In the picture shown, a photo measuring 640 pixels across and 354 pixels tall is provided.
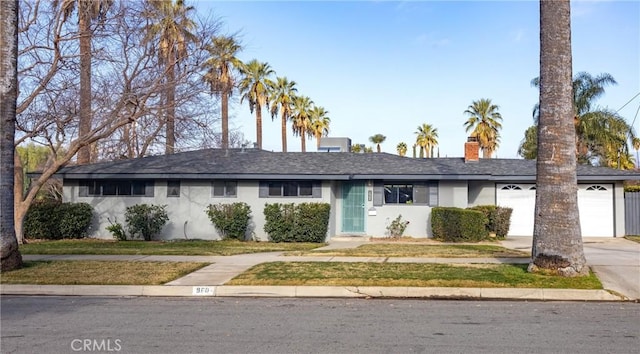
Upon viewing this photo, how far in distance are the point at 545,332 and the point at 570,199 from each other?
4380 millimetres

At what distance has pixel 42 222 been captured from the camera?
814 inches

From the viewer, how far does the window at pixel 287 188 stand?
20984 mm

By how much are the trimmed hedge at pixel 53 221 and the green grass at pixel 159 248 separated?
3.17ft

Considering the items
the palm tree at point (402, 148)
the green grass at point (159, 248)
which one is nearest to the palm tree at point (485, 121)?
the green grass at point (159, 248)

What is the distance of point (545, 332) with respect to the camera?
286 inches

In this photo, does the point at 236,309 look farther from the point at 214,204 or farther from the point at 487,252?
the point at 214,204

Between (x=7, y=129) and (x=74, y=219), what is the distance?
9.04 meters

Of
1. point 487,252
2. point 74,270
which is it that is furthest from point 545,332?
point 74,270

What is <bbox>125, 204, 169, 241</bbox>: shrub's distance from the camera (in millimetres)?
20484

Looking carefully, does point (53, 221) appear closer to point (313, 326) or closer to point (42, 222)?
point (42, 222)

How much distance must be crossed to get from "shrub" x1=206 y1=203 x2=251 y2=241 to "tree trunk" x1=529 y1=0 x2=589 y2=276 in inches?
460

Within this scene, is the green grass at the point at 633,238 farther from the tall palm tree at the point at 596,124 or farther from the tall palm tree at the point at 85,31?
the tall palm tree at the point at 85,31

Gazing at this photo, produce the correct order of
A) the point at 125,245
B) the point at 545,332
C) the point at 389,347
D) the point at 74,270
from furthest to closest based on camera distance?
the point at 125,245, the point at 74,270, the point at 545,332, the point at 389,347

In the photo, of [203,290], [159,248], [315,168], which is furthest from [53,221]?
[203,290]
